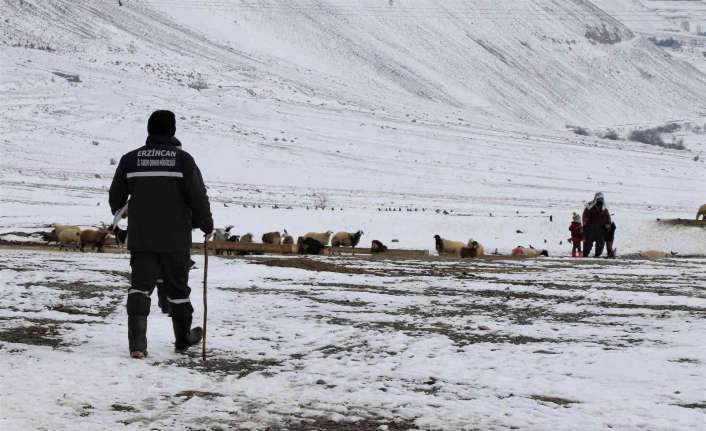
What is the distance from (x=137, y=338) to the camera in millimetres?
7219

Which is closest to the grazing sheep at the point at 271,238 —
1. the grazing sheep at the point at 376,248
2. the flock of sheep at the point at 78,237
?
the grazing sheep at the point at 376,248

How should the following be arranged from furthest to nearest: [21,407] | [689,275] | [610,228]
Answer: [610,228]
[689,275]
[21,407]

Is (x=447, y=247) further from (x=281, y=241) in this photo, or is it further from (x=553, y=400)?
(x=553, y=400)

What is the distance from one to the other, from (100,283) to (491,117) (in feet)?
259

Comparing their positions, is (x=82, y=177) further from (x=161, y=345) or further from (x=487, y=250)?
(x=161, y=345)

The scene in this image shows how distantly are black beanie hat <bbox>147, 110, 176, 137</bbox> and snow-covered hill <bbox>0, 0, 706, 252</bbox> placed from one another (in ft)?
72.6

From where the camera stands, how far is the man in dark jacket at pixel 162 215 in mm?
7441

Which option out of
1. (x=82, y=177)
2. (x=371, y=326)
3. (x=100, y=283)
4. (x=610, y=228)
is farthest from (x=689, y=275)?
(x=82, y=177)

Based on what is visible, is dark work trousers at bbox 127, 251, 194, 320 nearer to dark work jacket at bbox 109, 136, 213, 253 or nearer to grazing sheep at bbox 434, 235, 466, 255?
dark work jacket at bbox 109, 136, 213, 253

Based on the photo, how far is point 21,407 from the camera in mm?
5504

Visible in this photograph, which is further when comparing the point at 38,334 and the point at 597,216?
the point at 597,216

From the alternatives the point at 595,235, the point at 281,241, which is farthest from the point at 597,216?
the point at 281,241

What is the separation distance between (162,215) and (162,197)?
15 cm

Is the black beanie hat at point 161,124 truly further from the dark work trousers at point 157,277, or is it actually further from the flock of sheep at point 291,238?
the flock of sheep at point 291,238
